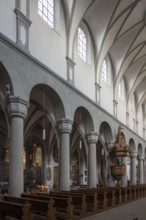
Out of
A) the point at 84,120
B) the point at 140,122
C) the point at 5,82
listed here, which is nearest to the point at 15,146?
the point at 5,82

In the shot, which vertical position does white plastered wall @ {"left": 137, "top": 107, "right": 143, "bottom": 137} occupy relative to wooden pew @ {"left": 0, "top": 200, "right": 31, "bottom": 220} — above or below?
above

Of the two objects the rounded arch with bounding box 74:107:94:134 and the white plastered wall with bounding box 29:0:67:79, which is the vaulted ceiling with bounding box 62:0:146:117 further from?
the rounded arch with bounding box 74:107:94:134

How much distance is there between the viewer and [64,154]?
19125mm

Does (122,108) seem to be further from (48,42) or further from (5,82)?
(5,82)

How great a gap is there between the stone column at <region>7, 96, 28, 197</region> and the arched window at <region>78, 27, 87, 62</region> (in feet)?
31.7

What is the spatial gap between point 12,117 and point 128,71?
2093 cm

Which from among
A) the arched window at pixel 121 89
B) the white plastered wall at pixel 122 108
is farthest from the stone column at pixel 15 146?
the arched window at pixel 121 89

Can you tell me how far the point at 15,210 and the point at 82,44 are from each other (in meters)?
16.1

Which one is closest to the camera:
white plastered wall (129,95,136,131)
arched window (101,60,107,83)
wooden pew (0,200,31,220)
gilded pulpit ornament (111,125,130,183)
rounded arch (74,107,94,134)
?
wooden pew (0,200,31,220)

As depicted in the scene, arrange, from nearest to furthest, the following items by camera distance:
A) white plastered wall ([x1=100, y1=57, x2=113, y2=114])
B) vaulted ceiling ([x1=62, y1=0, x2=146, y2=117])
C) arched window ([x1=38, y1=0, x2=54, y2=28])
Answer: arched window ([x1=38, y1=0, x2=54, y2=28]), vaulted ceiling ([x1=62, y1=0, x2=146, y2=117]), white plastered wall ([x1=100, y1=57, x2=113, y2=114])

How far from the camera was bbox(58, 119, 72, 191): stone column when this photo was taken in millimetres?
19047

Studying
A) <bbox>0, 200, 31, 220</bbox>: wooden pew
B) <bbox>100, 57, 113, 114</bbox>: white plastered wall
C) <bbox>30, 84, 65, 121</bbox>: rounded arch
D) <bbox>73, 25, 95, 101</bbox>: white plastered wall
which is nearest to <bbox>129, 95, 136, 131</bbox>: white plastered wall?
<bbox>100, 57, 113, 114</bbox>: white plastered wall

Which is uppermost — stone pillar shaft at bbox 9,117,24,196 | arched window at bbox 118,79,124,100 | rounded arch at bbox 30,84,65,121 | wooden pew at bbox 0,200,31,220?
arched window at bbox 118,79,124,100

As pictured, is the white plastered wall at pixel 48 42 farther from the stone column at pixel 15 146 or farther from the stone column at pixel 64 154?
the stone column at pixel 15 146
